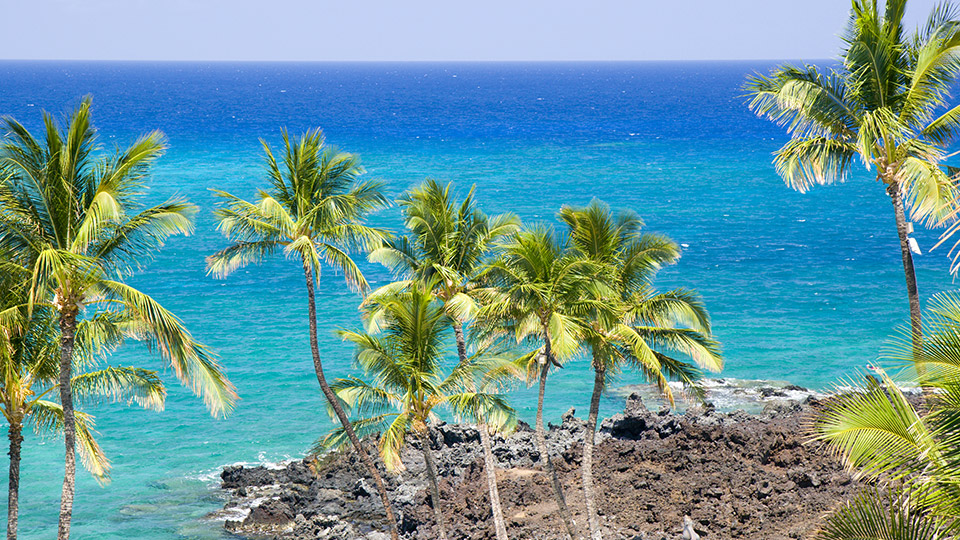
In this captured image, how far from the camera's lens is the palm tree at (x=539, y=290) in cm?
2183

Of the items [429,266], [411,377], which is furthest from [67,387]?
[429,266]

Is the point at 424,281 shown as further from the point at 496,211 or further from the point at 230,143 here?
the point at 230,143

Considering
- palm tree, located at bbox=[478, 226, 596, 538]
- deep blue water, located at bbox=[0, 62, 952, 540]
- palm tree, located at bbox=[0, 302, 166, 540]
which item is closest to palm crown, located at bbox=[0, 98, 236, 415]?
palm tree, located at bbox=[0, 302, 166, 540]

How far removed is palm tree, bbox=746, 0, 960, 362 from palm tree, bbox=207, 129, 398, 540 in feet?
38.1

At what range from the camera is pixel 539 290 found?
71.9 ft

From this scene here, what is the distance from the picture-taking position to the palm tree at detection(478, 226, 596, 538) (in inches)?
859

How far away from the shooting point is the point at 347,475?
3238cm

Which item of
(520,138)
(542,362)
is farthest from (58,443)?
(520,138)

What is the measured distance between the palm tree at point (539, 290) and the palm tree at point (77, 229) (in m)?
7.28

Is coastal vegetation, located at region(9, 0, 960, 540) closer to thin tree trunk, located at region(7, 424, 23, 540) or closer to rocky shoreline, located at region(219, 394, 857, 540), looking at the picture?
thin tree trunk, located at region(7, 424, 23, 540)

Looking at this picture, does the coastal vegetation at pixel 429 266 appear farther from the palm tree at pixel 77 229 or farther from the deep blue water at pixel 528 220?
the deep blue water at pixel 528 220

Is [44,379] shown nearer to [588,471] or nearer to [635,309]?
[588,471]

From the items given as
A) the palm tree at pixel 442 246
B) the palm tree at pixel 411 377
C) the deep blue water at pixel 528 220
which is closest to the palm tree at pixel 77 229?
the palm tree at pixel 411 377

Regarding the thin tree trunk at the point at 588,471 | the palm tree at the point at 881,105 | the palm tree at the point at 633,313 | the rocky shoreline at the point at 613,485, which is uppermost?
the palm tree at the point at 881,105
